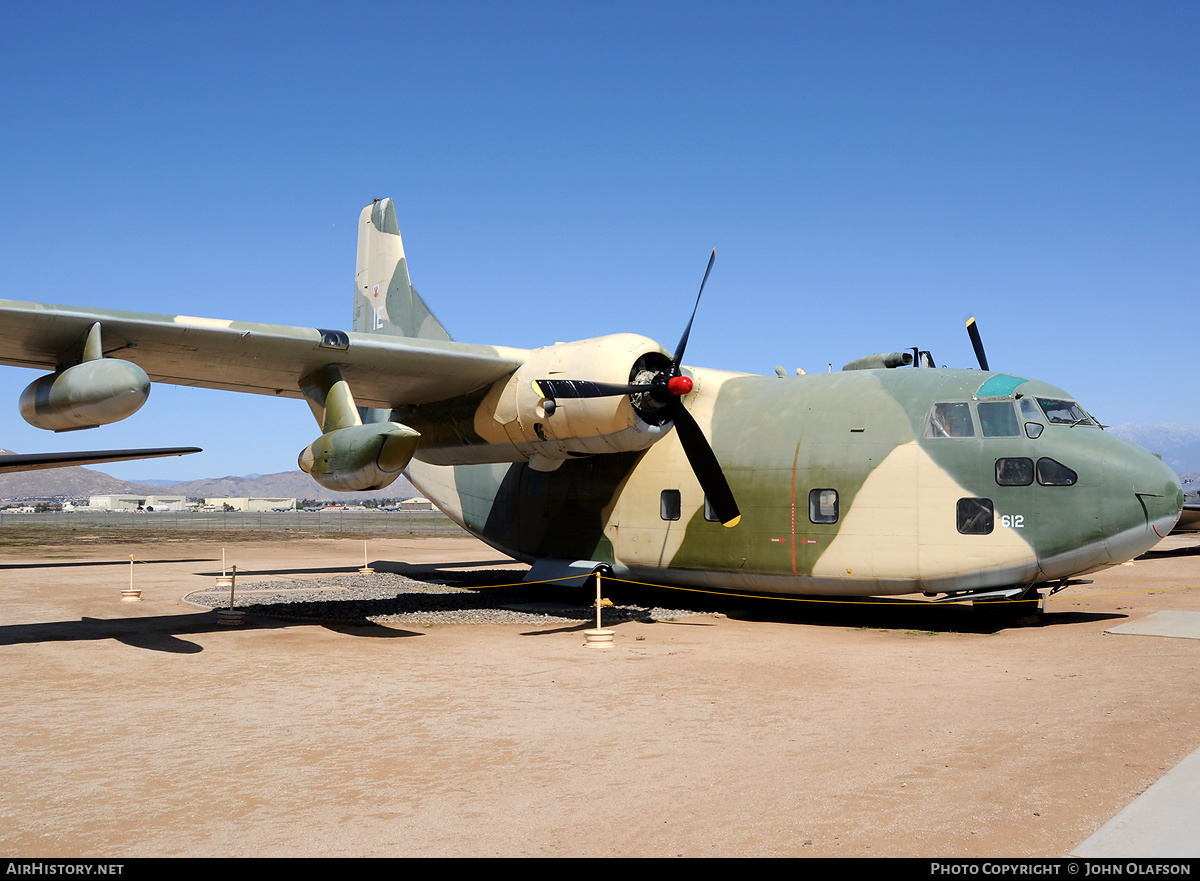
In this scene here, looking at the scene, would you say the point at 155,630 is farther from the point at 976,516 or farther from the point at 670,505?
the point at 976,516

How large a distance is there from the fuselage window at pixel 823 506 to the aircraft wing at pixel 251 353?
5.21 meters

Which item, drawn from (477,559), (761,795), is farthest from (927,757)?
(477,559)

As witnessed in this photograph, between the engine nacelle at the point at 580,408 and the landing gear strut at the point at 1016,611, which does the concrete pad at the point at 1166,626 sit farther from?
the engine nacelle at the point at 580,408

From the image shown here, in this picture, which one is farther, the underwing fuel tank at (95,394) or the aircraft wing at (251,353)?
the aircraft wing at (251,353)

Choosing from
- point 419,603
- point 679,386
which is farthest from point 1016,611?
point 419,603

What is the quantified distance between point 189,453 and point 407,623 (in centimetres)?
451

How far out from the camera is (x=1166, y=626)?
40.5ft

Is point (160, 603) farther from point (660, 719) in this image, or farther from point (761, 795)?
point (761, 795)

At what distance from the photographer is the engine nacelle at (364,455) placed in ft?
39.0

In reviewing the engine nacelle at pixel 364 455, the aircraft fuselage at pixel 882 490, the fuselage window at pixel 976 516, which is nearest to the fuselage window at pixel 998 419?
the aircraft fuselage at pixel 882 490

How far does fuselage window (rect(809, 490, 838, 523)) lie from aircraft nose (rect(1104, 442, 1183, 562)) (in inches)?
143

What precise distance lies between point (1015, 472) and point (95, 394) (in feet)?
39.9

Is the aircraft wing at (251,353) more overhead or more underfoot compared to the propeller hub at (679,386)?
more overhead

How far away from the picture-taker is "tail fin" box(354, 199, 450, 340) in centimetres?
1967
